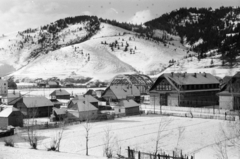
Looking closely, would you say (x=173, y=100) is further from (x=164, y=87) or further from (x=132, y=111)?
(x=132, y=111)

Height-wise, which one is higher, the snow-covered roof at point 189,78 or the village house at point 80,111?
the snow-covered roof at point 189,78

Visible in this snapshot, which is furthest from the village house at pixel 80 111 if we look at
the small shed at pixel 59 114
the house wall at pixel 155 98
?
the house wall at pixel 155 98

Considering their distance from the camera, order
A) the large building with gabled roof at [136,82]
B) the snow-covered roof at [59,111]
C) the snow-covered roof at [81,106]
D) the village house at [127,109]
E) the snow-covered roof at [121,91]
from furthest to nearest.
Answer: the large building with gabled roof at [136,82]
the snow-covered roof at [121,91]
the village house at [127,109]
the snow-covered roof at [81,106]
the snow-covered roof at [59,111]

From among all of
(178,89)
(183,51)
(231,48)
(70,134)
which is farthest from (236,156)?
(183,51)

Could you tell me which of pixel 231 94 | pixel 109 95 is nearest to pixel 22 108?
pixel 109 95

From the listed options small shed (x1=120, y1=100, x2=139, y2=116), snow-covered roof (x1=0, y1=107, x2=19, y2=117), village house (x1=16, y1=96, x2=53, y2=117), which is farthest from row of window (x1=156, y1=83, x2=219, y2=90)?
snow-covered roof (x1=0, y1=107, x2=19, y2=117)

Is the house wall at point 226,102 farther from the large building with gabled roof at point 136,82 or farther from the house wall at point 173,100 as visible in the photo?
the large building with gabled roof at point 136,82

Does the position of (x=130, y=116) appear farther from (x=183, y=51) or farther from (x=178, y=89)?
(x=183, y=51)

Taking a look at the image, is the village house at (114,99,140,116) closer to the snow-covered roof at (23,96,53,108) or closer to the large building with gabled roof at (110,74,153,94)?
the snow-covered roof at (23,96,53,108)
